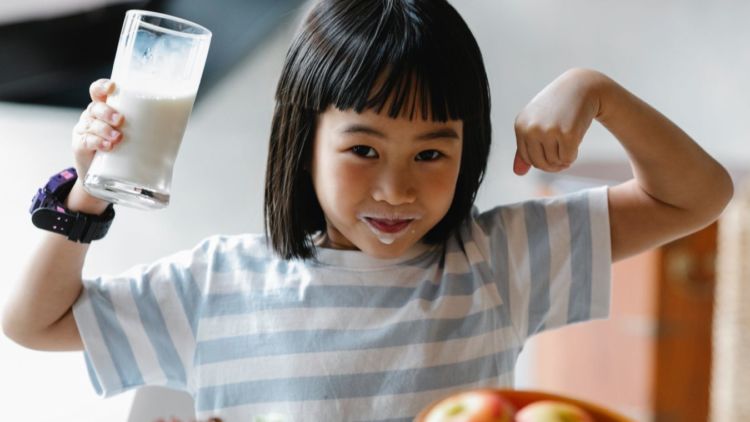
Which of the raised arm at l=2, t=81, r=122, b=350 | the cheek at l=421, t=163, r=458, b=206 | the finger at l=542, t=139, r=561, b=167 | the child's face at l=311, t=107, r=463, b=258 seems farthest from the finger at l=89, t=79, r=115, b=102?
the finger at l=542, t=139, r=561, b=167

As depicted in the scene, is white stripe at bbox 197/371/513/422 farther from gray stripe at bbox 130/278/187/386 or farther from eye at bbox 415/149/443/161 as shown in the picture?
eye at bbox 415/149/443/161

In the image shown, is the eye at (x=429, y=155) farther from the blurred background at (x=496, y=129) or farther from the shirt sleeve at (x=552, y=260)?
the blurred background at (x=496, y=129)

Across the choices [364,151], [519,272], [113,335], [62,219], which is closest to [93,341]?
[113,335]

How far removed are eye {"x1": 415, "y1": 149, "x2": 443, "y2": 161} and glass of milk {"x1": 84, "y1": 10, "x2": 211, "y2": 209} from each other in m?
0.24

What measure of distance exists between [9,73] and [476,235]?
55.6 inches

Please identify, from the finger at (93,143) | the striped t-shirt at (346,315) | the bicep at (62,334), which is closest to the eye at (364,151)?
the striped t-shirt at (346,315)

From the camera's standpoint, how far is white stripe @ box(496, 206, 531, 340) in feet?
3.51

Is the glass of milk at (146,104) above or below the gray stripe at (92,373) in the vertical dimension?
above

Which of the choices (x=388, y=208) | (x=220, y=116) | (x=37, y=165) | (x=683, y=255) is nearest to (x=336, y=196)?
(x=388, y=208)

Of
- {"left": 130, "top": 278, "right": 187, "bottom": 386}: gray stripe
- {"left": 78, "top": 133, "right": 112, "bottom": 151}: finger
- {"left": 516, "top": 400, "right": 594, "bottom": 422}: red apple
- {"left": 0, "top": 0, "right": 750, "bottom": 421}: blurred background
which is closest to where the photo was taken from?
{"left": 516, "top": 400, "right": 594, "bottom": 422}: red apple

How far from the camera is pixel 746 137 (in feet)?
8.82

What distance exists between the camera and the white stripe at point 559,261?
1.08 m

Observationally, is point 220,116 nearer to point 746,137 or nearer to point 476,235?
point 746,137

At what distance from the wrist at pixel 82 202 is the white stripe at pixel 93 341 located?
0.09 meters
